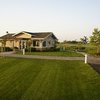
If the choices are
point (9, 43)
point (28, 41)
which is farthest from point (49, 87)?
point (9, 43)

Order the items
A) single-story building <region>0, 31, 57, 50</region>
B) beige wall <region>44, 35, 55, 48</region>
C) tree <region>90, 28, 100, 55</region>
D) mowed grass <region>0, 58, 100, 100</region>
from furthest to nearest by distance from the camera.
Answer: beige wall <region>44, 35, 55, 48</region>, single-story building <region>0, 31, 57, 50</region>, tree <region>90, 28, 100, 55</region>, mowed grass <region>0, 58, 100, 100</region>

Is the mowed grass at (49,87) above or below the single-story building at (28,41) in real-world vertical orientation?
below

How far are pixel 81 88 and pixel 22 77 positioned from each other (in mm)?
5470

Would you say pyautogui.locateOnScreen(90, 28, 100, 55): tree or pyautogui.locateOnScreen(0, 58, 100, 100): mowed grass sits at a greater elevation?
pyautogui.locateOnScreen(90, 28, 100, 55): tree

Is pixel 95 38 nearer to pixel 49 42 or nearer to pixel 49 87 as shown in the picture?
pixel 49 42

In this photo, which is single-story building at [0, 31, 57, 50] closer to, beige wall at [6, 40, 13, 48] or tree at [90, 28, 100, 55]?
beige wall at [6, 40, 13, 48]

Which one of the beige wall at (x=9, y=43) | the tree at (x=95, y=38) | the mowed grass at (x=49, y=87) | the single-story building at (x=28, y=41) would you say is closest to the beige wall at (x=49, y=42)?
the single-story building at (x=28, y=41)

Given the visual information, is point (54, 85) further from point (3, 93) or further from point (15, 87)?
point (3, 93)

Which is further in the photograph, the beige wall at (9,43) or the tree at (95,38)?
the beige wall at (9,43)

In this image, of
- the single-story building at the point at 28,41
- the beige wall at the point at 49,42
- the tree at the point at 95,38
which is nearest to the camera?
the tree at the point at 95,38

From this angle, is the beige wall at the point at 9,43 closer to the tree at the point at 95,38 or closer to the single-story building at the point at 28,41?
the single-story building at the point at 28,41

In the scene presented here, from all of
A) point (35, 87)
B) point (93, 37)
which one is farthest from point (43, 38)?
point (35, 87)

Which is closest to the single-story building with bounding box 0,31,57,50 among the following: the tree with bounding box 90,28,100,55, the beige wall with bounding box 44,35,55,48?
the beige wall with bounding box 44,35,55,48

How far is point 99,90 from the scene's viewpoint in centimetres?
1442
